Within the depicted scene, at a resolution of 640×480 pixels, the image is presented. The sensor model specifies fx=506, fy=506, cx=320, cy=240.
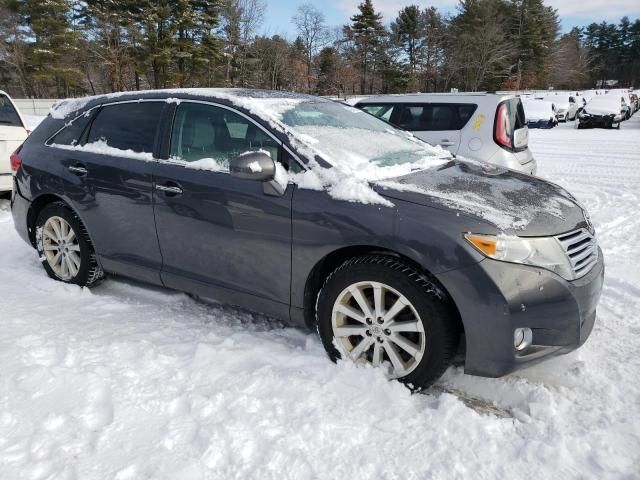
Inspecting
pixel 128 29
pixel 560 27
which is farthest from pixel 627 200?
pixel 560 27

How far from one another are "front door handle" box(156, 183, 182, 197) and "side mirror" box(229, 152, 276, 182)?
2.03 ft

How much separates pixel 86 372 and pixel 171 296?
1208 mm

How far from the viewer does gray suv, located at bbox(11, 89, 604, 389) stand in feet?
8.16

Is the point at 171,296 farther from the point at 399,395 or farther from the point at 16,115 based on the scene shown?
the point at 16,115

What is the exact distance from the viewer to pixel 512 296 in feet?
7.89

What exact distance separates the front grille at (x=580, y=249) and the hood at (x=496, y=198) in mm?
43

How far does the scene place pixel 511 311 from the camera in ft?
7.91

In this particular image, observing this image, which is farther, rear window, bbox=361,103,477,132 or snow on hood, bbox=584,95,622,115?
snow on hood, bbox=584,95,622,115

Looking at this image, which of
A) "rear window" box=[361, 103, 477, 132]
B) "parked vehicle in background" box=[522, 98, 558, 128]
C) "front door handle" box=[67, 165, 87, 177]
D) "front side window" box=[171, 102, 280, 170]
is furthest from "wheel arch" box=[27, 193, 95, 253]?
"parked vehicle in background" box=[522, 98, 558, 128]

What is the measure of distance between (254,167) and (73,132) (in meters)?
2.14

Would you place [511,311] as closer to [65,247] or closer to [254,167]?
[254,167]

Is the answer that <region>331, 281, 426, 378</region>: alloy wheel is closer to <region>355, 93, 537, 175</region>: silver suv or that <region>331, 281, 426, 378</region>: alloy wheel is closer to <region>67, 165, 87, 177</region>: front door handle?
<region>67, 165, 87, 177</region>: front door handle

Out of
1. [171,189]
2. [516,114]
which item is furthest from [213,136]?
[516,114]

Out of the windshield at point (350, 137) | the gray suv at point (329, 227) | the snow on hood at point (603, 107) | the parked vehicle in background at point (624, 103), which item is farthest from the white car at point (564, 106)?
the gray suv at point (329, 227)
